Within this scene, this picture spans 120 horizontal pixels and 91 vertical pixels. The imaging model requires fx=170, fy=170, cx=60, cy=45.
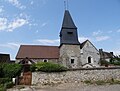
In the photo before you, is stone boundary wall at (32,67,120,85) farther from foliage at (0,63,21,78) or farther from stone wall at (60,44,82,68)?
stone wall at (60,44,82,68)

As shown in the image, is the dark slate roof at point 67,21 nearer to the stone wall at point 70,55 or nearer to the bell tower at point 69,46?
the bell tower at point 69,46

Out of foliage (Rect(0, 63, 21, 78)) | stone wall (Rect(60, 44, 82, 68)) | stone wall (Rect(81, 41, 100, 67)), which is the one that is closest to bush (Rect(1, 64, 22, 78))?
foliage (Rect(0, 63, 21, 78))

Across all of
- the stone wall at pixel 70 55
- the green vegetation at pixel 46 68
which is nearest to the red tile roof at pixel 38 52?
the stone wall at pixel 70 55

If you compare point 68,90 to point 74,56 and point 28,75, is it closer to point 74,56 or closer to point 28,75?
point 28,75

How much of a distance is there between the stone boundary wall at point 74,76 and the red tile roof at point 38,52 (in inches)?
528

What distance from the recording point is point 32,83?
19.8 metres

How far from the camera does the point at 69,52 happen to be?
32094mm

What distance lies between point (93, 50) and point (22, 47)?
14.4m

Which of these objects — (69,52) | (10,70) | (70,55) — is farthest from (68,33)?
(10,70)

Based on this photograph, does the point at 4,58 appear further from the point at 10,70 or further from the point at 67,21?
the point at 67,21

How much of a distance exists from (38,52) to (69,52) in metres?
6.61

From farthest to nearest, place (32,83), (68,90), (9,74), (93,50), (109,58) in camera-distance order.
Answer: (109,58)
(93,50)
(9,74)
(32,83)
(68,90)

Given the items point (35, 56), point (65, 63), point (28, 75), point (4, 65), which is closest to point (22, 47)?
point (35, 56)

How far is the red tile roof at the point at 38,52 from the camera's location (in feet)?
109
